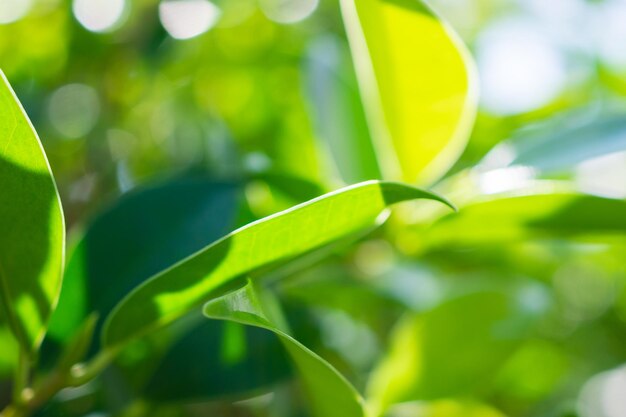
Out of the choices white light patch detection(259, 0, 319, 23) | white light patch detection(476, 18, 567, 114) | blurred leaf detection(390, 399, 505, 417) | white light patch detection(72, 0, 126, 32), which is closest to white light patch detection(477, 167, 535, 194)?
blurred leaf detection(390, 399, 505, 417)

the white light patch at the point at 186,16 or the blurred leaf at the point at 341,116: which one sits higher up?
the white light patch at the point at 186,16

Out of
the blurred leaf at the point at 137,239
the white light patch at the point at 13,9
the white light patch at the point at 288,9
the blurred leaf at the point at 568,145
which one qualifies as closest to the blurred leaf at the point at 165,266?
the blurred leaf at the point at 137,239

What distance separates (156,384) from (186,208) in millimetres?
159

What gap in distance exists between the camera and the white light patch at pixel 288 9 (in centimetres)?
132

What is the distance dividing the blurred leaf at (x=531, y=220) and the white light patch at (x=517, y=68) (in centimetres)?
49

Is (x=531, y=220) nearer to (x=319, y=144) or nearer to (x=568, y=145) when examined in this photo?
(x=568, y=145)

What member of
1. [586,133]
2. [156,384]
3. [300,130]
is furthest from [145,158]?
[586,133]

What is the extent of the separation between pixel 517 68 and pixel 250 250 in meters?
1.08

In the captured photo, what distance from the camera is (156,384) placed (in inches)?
26.3

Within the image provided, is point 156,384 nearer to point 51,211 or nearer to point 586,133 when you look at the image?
point 51,211

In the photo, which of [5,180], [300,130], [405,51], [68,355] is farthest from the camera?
[300,130]

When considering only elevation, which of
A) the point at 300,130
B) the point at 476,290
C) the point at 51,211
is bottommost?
the point at 476,290

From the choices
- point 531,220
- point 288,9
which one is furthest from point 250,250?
point 288,9

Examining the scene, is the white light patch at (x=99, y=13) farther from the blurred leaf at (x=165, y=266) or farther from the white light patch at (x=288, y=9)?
the blurred leaf at (x=165, y=266)
